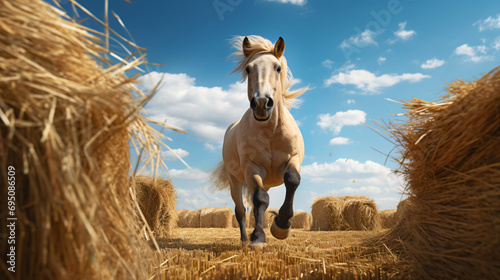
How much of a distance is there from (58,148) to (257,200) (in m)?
2.78

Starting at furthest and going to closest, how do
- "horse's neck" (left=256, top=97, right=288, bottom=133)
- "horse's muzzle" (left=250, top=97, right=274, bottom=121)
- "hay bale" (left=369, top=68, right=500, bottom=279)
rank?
"horse's neck" (left=256, top=97, right=288, bottom=133), "horse's muzzle" (left=250, top=97, right=274, bottom=121), "hay bale" (left=369, top=68, right=500, bottom=279)

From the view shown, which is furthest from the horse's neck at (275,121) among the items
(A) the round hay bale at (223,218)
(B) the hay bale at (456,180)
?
(A) the round hay bale at (223,218)

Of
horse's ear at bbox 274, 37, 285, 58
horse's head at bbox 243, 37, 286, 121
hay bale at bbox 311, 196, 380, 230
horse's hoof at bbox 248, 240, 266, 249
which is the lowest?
horse's hoof at bbox 248, 240, 266, 249

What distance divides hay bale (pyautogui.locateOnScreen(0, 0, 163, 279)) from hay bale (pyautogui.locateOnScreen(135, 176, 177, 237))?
6.00m

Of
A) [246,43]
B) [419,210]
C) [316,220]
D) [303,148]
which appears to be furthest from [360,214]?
[419,210]

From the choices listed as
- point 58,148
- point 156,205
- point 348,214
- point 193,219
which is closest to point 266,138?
point 58,148

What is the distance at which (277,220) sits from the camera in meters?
3.76

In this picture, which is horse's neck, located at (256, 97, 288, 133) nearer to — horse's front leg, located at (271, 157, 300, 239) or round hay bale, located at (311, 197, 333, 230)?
horse's front leg, located at (271, 157, 300, 239)

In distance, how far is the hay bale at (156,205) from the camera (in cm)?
701

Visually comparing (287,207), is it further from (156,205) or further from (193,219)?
(193,219)

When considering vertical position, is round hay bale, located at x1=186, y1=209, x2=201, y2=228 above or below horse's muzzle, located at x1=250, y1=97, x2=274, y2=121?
below

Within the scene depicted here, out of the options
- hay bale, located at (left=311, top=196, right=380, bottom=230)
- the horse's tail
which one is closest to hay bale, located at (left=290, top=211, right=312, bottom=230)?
hay bale, located at (left=311, top=196, right=380, bottom=230)

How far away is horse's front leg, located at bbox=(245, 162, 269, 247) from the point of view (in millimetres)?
3510

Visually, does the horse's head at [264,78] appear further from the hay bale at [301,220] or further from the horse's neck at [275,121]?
the hay bale at [301,220]
